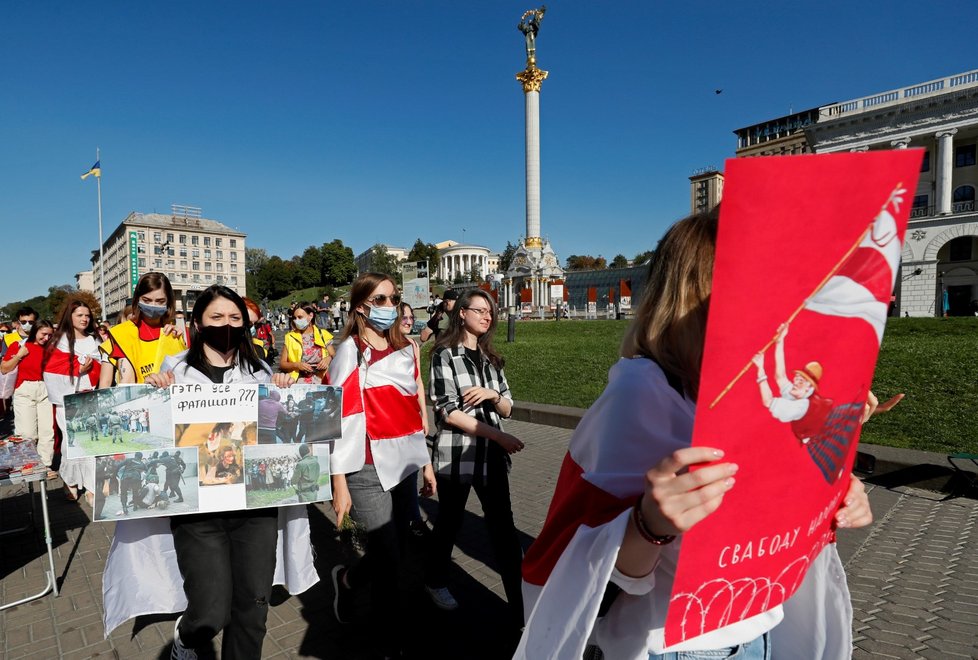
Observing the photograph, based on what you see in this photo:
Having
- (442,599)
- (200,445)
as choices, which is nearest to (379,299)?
(200,445)

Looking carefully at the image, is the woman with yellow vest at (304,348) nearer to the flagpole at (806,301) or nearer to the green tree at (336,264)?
the flagpole at (806,301)

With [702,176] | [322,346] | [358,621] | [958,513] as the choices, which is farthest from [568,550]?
[702,176]

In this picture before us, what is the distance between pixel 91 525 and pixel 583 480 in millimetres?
6409

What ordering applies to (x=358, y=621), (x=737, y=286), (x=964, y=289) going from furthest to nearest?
1. (x=964, y=289)
2. (x=358, y=621)
3. (x=737, y=286)

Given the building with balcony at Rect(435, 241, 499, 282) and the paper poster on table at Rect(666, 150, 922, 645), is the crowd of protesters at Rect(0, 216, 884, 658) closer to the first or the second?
the paper poster on table at Rect(666, 150, 922, 645)

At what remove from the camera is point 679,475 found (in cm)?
101

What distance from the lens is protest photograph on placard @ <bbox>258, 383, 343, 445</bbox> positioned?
9.06ft

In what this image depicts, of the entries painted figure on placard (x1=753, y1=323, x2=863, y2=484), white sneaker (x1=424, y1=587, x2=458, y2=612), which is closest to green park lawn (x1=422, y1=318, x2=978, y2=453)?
white sneaker (x1=424, y1=587, x2=458, y2=612)

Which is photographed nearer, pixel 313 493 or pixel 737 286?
pixel 737 286

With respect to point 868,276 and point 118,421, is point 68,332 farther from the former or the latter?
point 868,276

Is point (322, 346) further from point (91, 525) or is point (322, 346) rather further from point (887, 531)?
point (887, 531)

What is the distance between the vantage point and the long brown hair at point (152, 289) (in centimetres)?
457

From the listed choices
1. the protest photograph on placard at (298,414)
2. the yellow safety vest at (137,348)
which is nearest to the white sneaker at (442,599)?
the protest photograph on placard at (298,414)

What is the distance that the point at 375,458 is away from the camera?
3.41 metres
